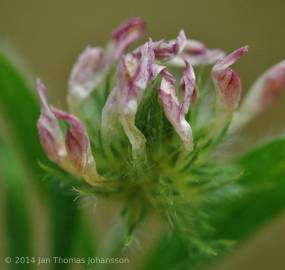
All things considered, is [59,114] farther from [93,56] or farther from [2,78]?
[2,78]

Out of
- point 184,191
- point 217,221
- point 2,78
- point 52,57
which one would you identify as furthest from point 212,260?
point 52,57

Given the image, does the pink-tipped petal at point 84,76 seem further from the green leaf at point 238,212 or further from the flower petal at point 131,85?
the green leaf at point 238,212

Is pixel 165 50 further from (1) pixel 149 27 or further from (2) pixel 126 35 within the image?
(1) pixel 149 27

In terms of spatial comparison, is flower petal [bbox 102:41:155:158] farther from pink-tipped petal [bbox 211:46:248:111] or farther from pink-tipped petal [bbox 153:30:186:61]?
pink-tipped petal [bbox 211:46:248:111]

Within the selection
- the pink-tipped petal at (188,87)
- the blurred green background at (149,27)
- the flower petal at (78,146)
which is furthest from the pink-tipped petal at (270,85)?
the blurred green background at (149,27)

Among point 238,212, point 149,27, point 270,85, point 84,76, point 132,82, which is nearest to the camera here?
point 132,82

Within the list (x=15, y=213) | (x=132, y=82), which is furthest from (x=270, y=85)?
(x=15, y=213)
